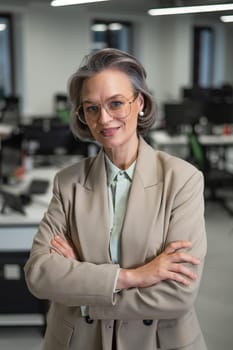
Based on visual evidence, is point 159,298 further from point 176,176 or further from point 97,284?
point 176,176

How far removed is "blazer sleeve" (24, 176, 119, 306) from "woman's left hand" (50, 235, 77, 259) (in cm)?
2

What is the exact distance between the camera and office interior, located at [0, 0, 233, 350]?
9.14ft

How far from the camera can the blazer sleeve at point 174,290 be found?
1.19 meters

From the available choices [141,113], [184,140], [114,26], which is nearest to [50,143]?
[184,140]

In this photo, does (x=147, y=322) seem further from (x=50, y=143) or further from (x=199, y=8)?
(x=50, y=143)

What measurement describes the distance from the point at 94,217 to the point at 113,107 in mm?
321

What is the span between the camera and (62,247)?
1282 mm

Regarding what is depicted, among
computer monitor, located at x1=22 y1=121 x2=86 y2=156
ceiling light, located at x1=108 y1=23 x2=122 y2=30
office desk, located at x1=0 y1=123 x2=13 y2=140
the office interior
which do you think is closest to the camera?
the office interior

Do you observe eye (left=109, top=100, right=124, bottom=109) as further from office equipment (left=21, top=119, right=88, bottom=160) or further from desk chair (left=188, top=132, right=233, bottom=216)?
desk chair (left=188, top=132, right=233, bottom=216)

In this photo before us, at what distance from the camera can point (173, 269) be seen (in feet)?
3.96

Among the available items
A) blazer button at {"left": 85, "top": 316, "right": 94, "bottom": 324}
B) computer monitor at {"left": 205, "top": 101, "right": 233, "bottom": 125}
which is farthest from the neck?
computer monitor at {"left": 205, "top": 101, "right": 233, "bottom": 125}

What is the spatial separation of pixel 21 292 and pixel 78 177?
1.69 meters

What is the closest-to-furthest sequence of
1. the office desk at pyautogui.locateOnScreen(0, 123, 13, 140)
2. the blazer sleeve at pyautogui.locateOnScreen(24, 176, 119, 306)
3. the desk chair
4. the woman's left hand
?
the blazer sleeve at pyautogui.locateOnScreen(24, 176, 119, 306) < the woman's left hand < the office desk at pyautogui.locateOnScreen(0, 123, 13, 140) < the desk chair

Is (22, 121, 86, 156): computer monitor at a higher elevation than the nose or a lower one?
lower
